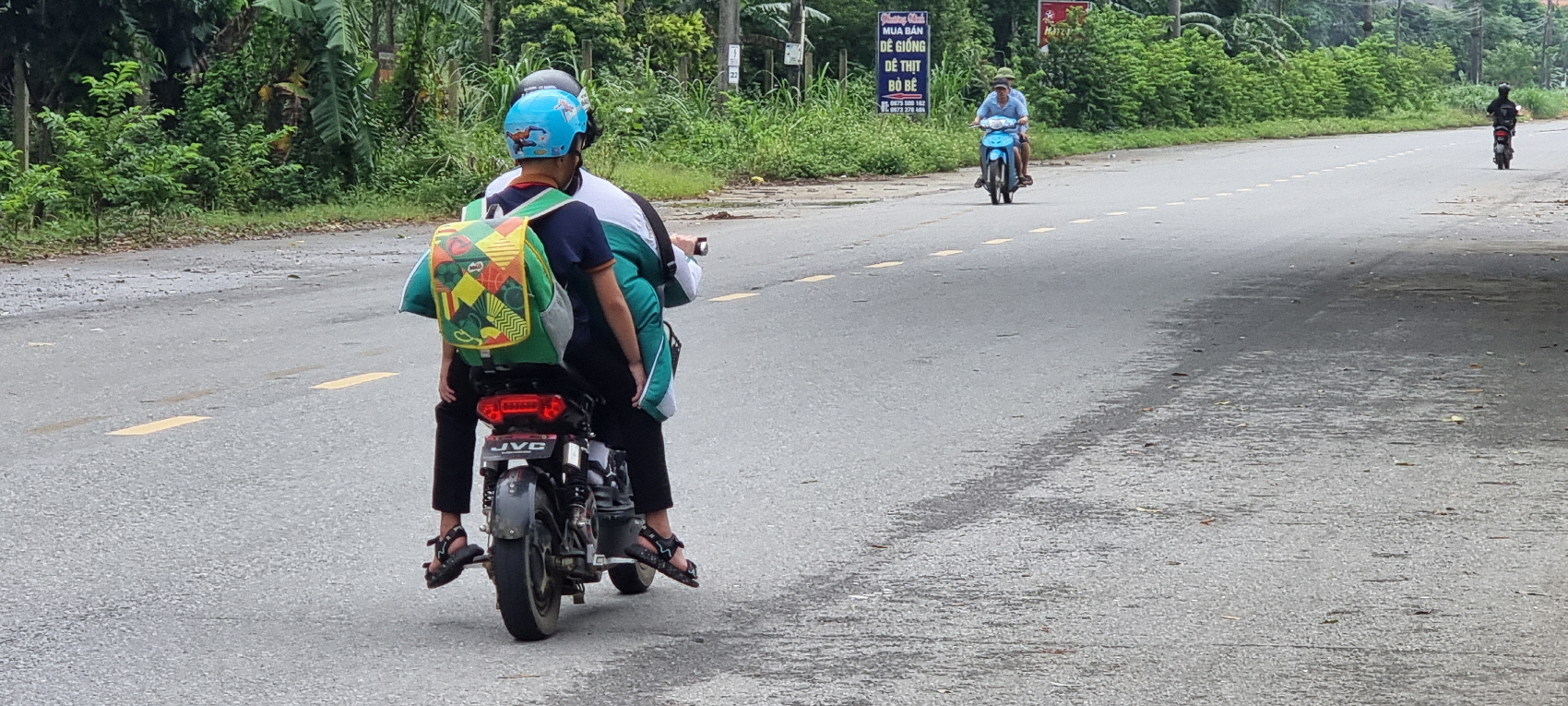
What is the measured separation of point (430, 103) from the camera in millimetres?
25438

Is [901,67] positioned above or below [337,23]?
below

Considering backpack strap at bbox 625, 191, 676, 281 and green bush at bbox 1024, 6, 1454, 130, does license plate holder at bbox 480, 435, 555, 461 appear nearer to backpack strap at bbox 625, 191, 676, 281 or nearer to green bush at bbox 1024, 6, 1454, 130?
backpack strap at bbox 625, 191, 676, 281

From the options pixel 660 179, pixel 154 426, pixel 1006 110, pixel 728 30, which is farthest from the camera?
pixel 728 30

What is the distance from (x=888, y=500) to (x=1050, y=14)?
1680 inches

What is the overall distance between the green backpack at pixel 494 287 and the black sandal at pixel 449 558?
1.91 feet

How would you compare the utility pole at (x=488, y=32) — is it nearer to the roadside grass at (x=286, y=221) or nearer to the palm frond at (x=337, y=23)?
the roadside grass at (x=286, y=221)

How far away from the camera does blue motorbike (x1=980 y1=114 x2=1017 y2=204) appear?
25.0 m

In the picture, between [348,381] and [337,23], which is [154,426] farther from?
[337,23]

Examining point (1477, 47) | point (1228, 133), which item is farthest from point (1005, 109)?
A: point (1477, 47)

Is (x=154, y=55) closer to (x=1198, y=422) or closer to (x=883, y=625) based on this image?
(x=1198, y=422)

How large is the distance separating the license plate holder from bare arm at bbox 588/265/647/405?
31 cm

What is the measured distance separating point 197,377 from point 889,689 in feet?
20.6

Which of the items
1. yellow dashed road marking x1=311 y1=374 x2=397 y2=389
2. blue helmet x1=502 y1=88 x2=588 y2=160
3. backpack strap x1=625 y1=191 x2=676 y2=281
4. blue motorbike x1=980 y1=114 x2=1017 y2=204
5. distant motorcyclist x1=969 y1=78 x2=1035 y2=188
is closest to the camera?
blue helmet x1=502 y1=88 x2=588 y2=160

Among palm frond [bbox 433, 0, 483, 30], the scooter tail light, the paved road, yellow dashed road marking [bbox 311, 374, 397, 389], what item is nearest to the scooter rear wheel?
the paved road
